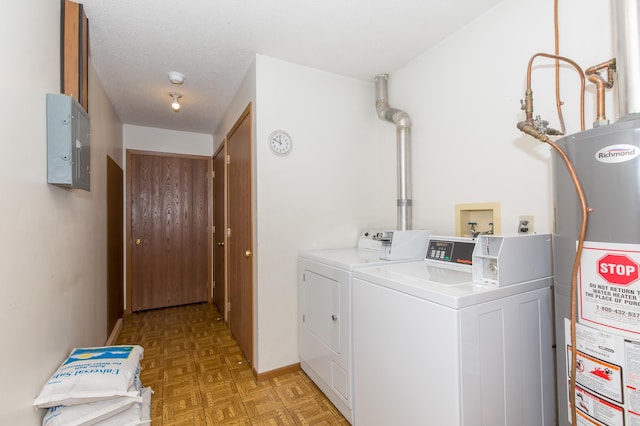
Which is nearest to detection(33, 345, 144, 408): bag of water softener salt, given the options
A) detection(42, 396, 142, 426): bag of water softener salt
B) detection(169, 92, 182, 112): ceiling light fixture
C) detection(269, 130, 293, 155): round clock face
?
detection(42, 396, 142, 426): bag of water softener salt

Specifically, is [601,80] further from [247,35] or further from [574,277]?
[247,35]

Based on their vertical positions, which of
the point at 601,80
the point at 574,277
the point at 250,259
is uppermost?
the point at 601,80

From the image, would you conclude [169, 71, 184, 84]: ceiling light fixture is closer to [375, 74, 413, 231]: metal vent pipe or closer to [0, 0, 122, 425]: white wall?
[0, 0, 122, 425]: white wall

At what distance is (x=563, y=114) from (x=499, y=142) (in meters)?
0.32

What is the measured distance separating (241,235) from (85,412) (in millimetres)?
1572

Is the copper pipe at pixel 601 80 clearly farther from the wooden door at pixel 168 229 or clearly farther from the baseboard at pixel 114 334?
the wooden door at pixel 168 229

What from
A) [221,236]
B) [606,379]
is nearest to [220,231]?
[221,236]

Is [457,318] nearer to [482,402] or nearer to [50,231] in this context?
[482,402]

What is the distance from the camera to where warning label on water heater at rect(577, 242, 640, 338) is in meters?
0.91

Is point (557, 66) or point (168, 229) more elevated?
point (557, 66)

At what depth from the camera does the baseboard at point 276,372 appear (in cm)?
222

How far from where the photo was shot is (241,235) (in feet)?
8.83

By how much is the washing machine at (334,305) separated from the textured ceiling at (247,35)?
1.35 meters

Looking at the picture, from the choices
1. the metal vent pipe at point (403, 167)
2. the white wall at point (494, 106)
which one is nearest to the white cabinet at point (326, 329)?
the metal vent pipe at point (403, 167)
